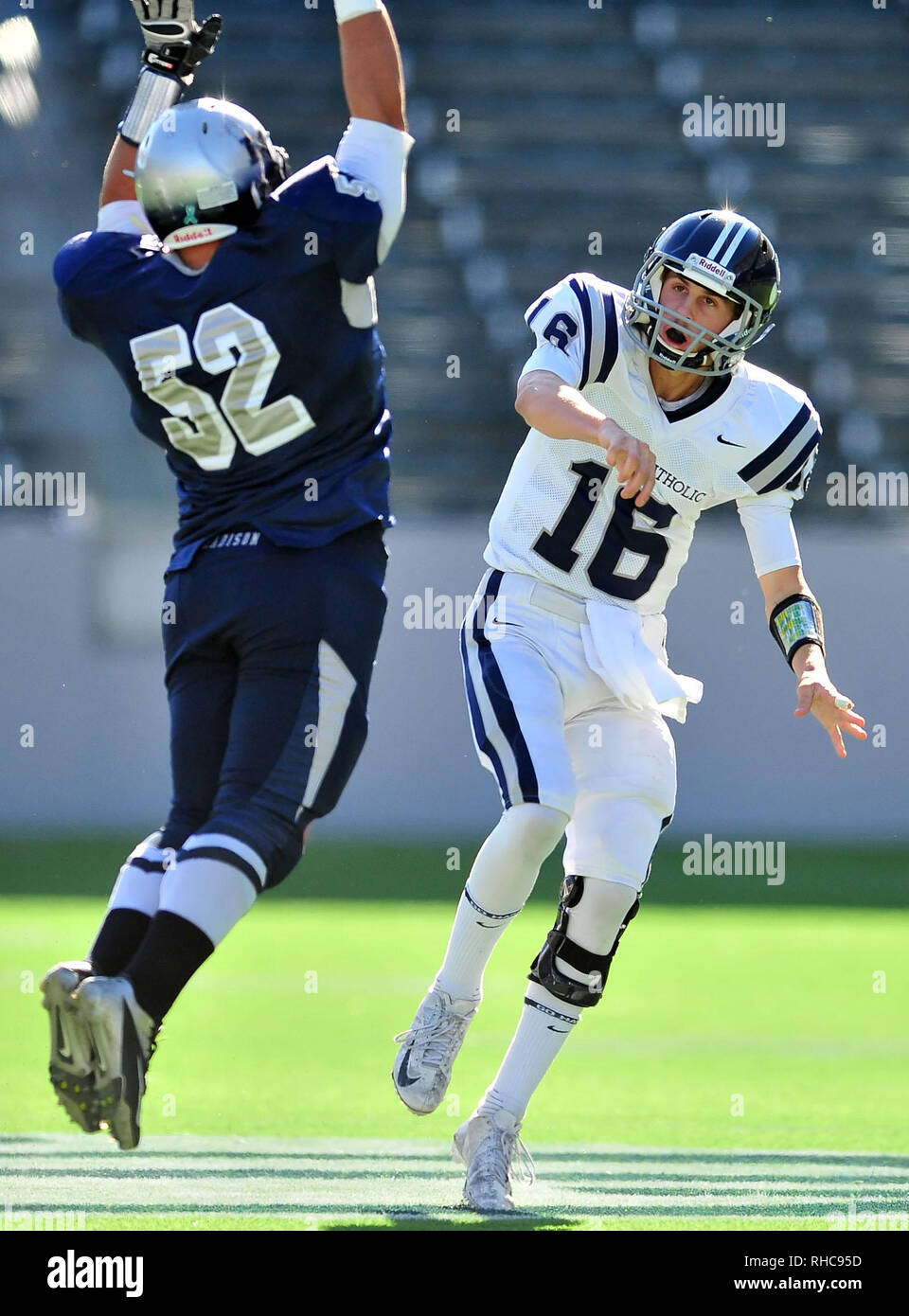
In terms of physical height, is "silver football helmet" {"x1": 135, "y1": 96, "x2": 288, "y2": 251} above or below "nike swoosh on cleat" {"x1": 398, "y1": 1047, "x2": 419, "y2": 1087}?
above

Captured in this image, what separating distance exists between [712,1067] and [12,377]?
19.7 feet

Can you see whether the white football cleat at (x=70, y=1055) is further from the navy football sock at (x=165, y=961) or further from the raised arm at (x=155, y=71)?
the raised arm at (x=155, y=71)

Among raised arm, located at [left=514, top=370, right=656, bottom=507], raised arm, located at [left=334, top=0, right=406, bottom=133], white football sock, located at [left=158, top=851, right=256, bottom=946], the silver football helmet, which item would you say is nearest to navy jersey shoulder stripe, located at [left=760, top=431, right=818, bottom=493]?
raised arm, located at [left=514, top=370, right=656, bottom=507]

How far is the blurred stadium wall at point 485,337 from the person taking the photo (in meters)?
9.20

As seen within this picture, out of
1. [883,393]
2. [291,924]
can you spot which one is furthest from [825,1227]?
[883,393]

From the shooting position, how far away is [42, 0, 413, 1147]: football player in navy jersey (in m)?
2.91

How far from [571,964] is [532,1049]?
0.17 metres

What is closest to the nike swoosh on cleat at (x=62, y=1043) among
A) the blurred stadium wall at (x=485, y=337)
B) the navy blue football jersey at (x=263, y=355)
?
the navy blue football jersey at (x=263, y=355)

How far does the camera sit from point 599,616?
3512 millimetres

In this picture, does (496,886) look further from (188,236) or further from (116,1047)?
(188,236)

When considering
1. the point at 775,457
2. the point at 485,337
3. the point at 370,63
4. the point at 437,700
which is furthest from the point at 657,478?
the point at 485,337

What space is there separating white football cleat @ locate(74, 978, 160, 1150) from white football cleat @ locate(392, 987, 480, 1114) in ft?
2.49

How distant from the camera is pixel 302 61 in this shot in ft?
32.2

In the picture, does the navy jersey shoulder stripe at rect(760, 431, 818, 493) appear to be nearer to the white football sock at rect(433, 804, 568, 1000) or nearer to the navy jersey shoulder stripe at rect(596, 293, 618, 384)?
the navy jersey shoulder stripe at rect(596, 293, 618, 384)
